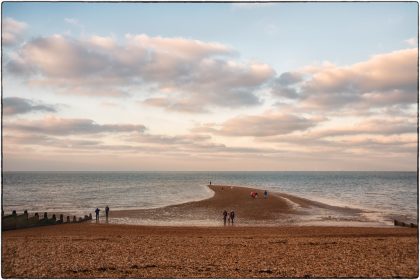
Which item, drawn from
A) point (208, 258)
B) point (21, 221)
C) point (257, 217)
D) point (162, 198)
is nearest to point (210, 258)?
point (208, 258)

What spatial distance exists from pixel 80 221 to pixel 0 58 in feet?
83.3

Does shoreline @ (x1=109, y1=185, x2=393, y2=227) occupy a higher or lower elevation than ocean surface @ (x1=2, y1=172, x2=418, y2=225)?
higher

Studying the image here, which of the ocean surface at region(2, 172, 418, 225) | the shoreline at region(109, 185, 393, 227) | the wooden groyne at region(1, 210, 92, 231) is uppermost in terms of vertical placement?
the wooden groyne at region(1, 210, 92, 231)

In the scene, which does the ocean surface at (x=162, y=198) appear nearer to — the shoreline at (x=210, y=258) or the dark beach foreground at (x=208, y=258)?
the dark beach foreground at (x=208, y=258)

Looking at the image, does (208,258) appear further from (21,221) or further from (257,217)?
(257,217)

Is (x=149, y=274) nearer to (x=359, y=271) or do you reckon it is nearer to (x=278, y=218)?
(x=359, y=271)

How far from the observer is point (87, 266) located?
13.5 meters

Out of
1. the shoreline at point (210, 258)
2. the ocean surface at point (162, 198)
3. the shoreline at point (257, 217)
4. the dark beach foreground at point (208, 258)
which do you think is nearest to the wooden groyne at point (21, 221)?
the shoreline at point (257, 217)

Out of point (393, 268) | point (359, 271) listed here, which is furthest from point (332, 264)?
point (393, 268)

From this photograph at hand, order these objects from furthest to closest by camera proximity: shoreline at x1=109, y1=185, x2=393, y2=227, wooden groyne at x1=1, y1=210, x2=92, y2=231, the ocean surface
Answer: the ocean surface
shoreline at x1=109, y1=185, x2=393, y2=227
wooden groyne at x1=1, y1=210, x2=92, y2=231

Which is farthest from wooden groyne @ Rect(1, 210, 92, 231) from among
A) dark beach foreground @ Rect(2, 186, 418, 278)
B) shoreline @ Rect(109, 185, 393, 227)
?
dark beach foreground @ Rect(2, 186, 418, 278)

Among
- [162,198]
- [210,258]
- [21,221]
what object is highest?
[210,258]

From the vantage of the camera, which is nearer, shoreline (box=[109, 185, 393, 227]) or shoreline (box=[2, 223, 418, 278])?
shoreline (box=[2, 223, 418, 278])

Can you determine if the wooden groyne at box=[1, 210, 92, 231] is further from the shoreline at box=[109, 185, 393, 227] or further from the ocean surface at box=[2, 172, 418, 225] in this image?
the ocean surface at box=[2, 172, 418, 225]
